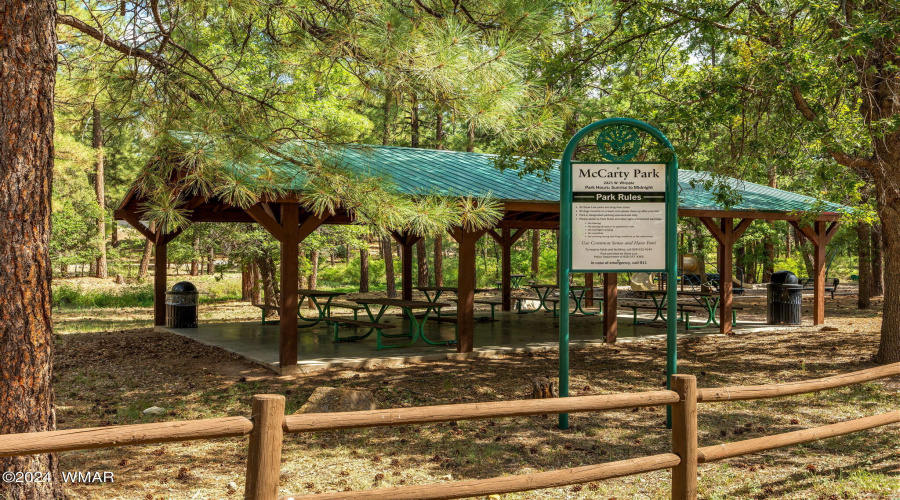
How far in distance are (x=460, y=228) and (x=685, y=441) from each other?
6.49m

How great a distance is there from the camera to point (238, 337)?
37.2 ft

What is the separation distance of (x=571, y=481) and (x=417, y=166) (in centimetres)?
854

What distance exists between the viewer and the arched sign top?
220 inches

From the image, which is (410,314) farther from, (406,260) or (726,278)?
(726,278)

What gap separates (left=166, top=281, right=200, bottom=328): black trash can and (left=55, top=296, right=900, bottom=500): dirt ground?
61.6 inches

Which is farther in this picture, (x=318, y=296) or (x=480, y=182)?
(x=318, y=296)

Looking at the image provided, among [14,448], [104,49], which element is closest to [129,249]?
[104,49]

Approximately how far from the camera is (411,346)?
10.4m

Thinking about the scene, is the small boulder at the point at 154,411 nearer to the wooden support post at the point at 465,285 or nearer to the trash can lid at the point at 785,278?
the wooden support post at the point at 465,285

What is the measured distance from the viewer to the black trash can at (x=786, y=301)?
13.5 metres

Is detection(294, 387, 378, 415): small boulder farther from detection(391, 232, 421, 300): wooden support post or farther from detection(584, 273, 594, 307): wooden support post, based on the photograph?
detection(584, 273, 594, 307): wooden support post

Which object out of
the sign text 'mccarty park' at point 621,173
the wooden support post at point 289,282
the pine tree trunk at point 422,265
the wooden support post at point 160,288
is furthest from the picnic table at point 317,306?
the pine tree trunk at point 422,265

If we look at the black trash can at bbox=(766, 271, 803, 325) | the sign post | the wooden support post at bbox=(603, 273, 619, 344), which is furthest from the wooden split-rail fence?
the black trash can at bbox=(766, 271, 803, 325)

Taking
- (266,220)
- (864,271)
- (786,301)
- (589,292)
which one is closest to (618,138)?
(266,220)
